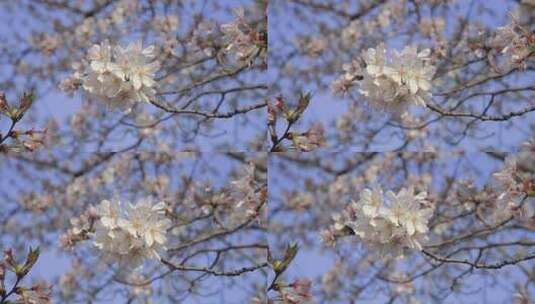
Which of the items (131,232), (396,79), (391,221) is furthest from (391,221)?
(131,232)

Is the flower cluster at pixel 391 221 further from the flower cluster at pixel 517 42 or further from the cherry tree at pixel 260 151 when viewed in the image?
the flower cluster at pixel 517 42

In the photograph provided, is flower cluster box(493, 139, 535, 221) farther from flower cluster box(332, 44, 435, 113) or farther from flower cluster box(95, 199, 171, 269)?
flower cluster box(95, 199, 171, 269)

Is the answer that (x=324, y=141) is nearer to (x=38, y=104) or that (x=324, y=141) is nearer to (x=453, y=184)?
(x=453, y=184)

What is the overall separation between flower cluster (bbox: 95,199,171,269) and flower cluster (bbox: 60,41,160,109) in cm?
22

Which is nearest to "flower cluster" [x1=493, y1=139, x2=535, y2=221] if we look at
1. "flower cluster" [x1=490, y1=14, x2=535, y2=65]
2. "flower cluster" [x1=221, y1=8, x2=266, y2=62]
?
"flower cluster" [x1=490, y1=14, x2=535, y2=65]

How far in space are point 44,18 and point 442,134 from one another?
3.94ft

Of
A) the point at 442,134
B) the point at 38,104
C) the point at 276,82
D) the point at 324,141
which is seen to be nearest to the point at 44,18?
the point at 38,104

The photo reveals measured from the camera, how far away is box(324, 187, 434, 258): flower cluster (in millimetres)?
1732

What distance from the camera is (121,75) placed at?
1.72 metres

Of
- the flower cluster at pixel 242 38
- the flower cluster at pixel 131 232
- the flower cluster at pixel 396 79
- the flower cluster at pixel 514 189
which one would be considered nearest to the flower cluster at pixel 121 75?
the flower cluster at pixel 131 232

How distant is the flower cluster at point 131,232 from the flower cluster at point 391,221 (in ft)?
1.38

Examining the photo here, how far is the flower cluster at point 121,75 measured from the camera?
5.65ft

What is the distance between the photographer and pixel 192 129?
2264mm

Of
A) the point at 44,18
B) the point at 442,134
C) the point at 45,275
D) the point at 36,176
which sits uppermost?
the point at 44,18
